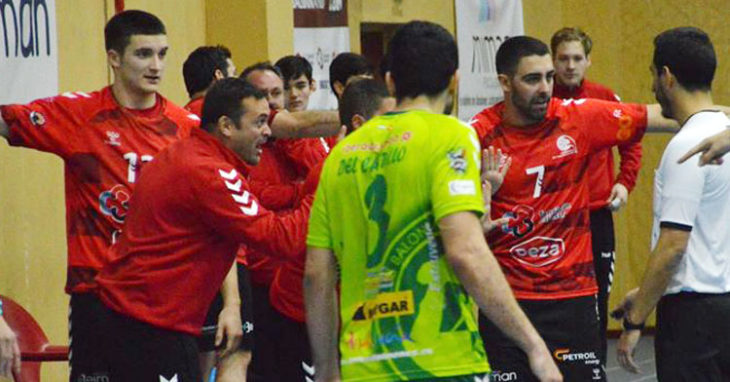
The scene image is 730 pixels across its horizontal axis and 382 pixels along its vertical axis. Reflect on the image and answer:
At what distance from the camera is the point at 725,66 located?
15031 millimetres

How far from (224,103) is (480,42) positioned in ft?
28.1

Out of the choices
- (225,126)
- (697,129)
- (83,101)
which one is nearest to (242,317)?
(83,101)

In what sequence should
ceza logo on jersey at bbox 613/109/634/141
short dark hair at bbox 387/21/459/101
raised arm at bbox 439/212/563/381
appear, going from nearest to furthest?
raised arm at bbox 439/212/563/381 → short dark hair at bbox 387/21/459/101 → ceza logo on jersey at bbox 613/109/634/141

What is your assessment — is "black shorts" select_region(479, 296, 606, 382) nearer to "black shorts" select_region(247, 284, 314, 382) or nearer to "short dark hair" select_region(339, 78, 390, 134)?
"black shorts" select_region(247, 284, 314, 382)

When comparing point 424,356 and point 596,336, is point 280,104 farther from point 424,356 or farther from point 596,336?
point 424,356

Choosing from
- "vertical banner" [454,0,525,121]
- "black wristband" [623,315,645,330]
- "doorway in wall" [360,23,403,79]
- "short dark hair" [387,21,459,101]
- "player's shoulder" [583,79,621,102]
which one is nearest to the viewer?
"short dark hair" [387,21,459,101]

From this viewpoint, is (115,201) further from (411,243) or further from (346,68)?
(346,68)

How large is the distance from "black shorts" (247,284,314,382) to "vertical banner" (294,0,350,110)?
3.92 metres

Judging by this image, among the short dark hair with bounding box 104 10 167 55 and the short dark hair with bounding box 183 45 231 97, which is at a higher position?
the short dark hair with bounding box 104 10 167 55

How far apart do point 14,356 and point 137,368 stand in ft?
1.96

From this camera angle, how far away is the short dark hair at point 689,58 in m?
6.57

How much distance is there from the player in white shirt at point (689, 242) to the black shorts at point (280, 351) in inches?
86.5

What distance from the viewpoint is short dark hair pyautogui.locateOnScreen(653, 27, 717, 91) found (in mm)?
6574

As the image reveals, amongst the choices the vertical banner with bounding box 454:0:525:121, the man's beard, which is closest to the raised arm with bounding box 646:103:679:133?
the man's beard
